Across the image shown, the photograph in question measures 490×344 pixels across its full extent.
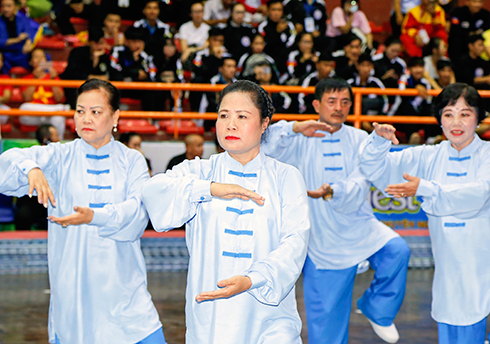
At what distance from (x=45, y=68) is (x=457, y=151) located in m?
5.52

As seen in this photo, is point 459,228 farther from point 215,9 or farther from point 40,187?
point 215,9

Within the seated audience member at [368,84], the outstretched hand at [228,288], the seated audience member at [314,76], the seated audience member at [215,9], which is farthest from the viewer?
the seated audience member at [215,9]

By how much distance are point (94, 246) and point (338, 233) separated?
5.68 feet

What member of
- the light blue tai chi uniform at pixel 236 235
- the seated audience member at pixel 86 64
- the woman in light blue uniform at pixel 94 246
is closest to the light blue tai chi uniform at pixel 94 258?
the woman in light blue uniform at pixel 94 246

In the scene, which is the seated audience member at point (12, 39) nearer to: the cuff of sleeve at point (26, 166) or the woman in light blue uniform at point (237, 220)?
the cuff of sleeve at point (26, 166)

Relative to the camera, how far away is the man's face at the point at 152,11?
8.80 meters

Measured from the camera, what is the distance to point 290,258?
258 cm

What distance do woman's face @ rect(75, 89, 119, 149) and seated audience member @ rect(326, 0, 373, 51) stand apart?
21.3 feet

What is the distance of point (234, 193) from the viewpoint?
8.51 ft

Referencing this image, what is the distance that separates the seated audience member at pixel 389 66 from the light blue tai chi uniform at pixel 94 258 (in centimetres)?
571

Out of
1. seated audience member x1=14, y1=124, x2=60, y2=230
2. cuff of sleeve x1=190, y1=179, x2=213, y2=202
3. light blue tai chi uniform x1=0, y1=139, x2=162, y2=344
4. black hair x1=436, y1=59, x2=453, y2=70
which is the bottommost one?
seated audience member x1=14, y1=124, x2=60, y2=230

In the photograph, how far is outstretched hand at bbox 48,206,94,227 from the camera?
10.2 feet

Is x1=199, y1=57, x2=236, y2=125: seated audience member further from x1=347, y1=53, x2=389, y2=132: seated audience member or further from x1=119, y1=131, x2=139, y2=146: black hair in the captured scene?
x1=347, y1=53, x2=389, y2=132: seated audience member

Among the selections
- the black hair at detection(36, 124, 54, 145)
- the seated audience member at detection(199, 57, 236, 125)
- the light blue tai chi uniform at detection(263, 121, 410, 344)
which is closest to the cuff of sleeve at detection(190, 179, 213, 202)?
the light blue tai chi uniform at detection(263, 121, 410, 344)
